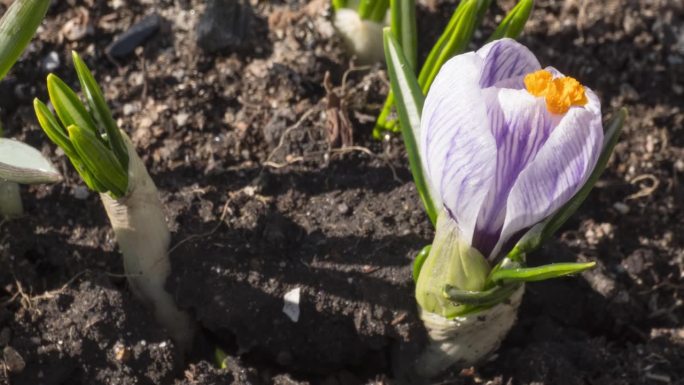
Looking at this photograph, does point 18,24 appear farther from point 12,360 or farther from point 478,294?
point 478,294

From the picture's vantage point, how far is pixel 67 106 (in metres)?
1.49

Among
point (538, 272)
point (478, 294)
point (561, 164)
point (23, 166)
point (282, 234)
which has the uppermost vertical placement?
point (561, 164)

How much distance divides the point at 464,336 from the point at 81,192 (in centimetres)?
89

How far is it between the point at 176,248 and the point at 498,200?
30.4 inches

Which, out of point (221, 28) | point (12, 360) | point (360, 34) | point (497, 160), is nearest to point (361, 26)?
point (360, 34)

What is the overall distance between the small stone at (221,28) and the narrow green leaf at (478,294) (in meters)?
0.94

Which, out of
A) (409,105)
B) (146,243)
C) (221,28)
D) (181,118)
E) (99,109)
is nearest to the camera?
(99,109)

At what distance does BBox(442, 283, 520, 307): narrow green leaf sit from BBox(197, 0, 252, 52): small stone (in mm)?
939

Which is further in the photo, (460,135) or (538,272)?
(538,272)

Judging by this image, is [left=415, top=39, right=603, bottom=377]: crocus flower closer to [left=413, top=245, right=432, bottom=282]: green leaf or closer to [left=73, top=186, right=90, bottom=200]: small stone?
[left=413, top=245, right=432, bottom=282]: green leaf

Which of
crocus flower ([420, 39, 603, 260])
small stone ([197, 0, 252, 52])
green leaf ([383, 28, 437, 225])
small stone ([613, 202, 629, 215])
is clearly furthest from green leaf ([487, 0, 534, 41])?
small stone ([197, 0, 252, 52])

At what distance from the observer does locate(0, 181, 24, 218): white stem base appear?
6.02 ft

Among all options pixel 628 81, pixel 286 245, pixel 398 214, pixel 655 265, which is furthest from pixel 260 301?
pixel 628 81

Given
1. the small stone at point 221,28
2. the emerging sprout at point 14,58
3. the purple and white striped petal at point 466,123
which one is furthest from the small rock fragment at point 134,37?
the purple and white striped petal at point 466,123
